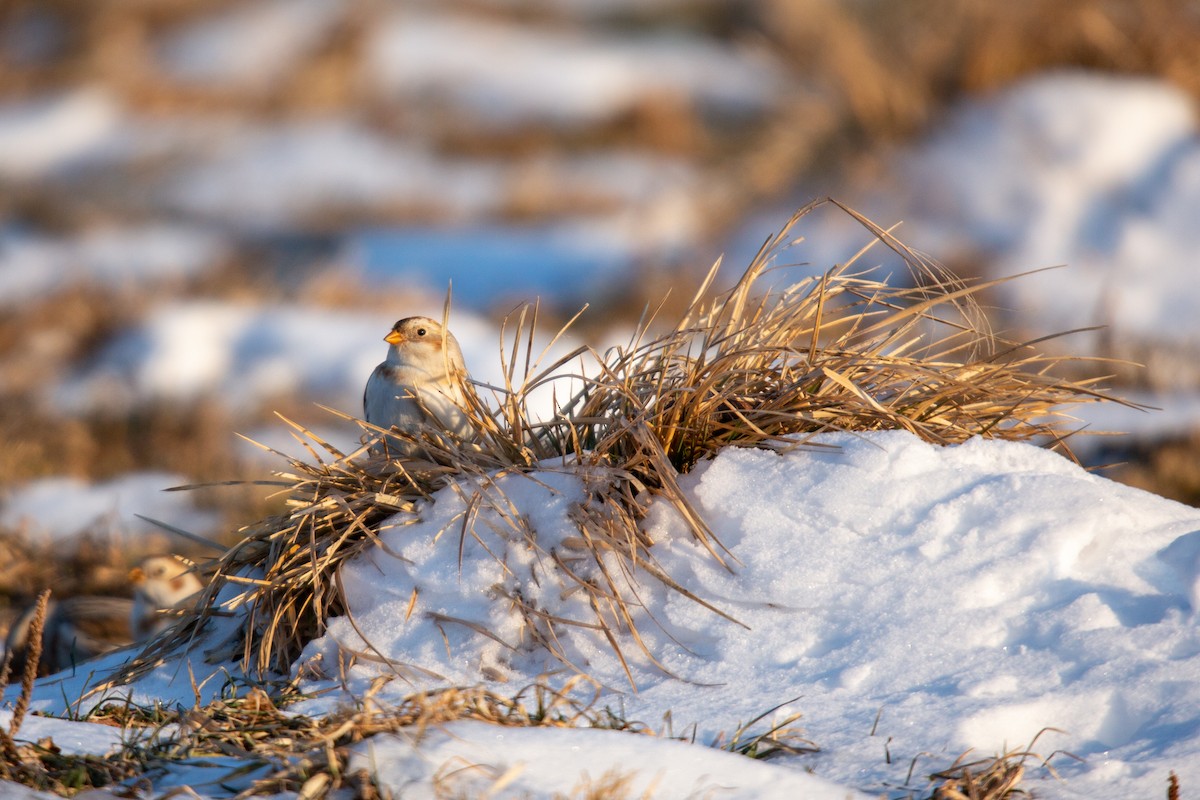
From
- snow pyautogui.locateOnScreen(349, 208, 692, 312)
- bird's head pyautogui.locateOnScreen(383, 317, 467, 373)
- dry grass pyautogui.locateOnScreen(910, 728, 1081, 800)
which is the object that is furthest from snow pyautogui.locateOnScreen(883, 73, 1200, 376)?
dry grass pyautogui.locateOnScreen(910, 728, 1081, 800)

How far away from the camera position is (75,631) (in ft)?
14.2

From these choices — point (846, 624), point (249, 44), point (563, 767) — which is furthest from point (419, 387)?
point (249, 44)

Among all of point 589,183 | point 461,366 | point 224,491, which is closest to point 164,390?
point 224,491

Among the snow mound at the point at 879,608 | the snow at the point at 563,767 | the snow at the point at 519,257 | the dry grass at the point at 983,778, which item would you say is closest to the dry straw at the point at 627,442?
the snow mound at the point at 879,608

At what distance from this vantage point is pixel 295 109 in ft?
56.6

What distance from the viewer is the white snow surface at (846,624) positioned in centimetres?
229

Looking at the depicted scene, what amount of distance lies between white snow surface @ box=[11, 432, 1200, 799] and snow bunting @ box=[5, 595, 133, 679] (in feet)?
2.92

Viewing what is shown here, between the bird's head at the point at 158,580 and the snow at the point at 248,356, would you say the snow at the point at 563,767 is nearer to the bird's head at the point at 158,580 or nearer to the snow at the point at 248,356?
the bird's head at the point at 158,580

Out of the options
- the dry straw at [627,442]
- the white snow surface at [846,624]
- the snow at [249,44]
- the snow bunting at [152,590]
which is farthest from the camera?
the snow at [249,44]

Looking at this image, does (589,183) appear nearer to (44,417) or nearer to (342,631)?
(44,417)

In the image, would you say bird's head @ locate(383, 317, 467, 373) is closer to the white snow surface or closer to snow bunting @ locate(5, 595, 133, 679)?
the white snow surface

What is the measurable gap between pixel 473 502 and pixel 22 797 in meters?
1.12

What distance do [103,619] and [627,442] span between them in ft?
8.22

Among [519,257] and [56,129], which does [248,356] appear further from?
[56,129]
